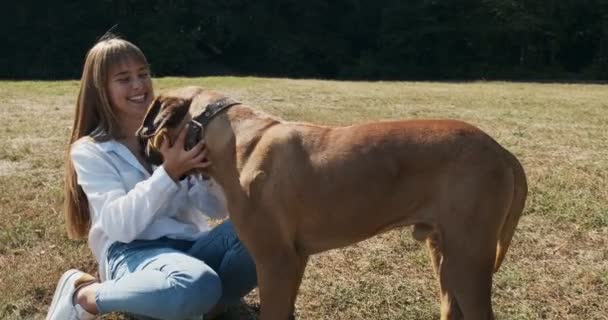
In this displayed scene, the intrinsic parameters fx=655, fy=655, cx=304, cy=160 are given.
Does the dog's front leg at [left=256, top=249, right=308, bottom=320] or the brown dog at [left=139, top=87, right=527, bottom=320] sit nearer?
the brown dog at [left=139, top=87, right=527, bottom=320]

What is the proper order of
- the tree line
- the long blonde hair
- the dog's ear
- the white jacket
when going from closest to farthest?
1. the white jacket
2. the dog's ear
3. the long blonde hair
4. the tree line

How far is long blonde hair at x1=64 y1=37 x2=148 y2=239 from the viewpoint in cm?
357

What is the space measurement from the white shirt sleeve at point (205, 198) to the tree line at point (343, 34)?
1233 inches

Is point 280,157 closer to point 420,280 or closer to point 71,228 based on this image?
point 71,228

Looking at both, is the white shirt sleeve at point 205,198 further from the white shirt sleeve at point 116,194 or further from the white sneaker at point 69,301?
the white sneaker at point 69,301

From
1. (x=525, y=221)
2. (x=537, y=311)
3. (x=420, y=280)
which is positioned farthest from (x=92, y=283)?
(x=525, y=221)

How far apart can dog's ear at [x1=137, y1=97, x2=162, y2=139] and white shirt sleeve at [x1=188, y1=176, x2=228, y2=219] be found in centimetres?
42

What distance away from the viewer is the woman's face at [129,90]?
11.8ft

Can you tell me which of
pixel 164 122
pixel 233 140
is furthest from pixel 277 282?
pixel 164 122

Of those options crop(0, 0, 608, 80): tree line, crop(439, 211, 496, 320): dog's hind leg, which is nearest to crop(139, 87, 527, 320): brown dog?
crop(439, 211, 496, 320): dog's hind leg

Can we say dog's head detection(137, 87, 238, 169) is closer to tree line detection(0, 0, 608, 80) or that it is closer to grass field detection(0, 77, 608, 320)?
grass field detection(0, 77, 608, 320)

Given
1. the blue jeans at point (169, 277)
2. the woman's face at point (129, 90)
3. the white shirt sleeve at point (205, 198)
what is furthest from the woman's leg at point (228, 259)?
the woman's face at point (129, 90)

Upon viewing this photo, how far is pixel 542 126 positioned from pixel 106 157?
9612 millimetres

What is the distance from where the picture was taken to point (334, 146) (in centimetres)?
321
